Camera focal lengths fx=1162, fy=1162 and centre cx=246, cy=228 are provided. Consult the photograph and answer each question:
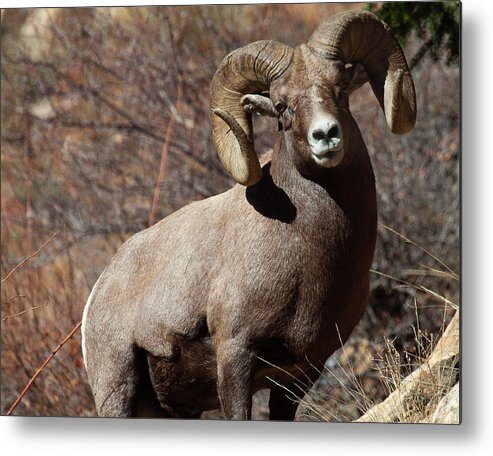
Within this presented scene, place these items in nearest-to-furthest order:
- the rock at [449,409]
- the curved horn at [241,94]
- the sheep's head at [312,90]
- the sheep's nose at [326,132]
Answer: the sheep's nose at [326,132] < the sheep's head at [312,90] < the curved horn at [241,94] < the rock at [449,409]

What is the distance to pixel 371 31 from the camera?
4355 millimetres

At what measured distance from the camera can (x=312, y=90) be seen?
4.20 m

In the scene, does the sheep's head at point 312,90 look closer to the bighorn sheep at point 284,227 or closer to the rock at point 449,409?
the bighorn sheep at point 284,227

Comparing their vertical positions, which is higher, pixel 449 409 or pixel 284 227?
pixel 284 227

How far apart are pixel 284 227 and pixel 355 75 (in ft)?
2.11

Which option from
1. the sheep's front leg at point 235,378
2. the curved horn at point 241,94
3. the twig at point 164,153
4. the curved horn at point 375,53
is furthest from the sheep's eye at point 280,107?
the twig at point 164,153

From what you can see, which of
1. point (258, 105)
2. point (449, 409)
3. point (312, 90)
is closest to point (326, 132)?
point (312, 90)

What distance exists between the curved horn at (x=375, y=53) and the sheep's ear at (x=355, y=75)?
0.02m

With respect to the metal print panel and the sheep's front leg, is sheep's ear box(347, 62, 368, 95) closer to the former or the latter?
the metal print panel

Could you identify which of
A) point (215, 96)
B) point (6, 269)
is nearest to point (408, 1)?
point (215, 96)

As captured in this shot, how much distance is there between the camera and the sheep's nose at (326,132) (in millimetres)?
4070

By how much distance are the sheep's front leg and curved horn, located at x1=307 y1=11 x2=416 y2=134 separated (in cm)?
102

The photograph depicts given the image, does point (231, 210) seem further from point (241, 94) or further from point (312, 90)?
point (312, 90)

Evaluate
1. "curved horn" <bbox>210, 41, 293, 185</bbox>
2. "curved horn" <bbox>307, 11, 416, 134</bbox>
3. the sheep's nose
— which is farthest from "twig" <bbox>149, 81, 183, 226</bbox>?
the sheep's nose
